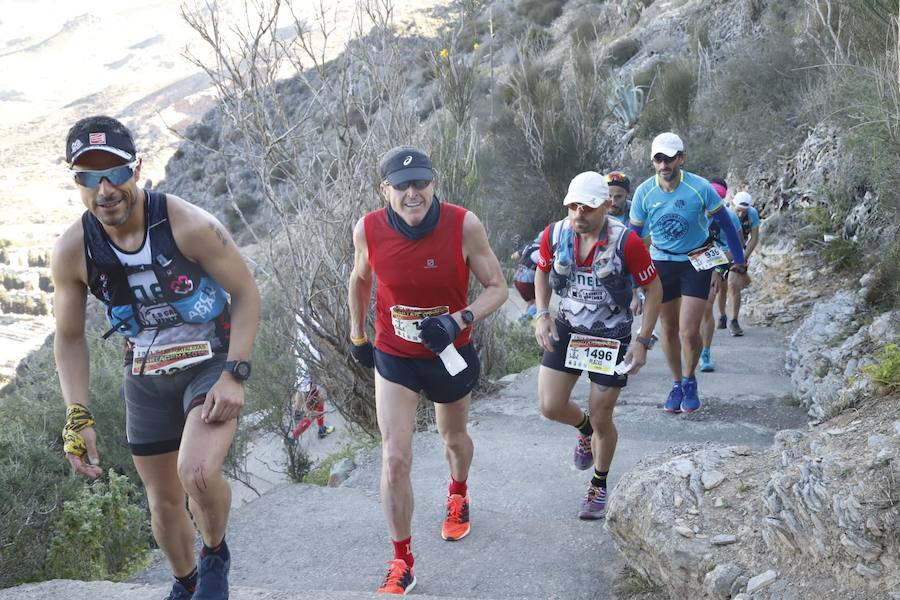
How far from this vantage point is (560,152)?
2075 cm

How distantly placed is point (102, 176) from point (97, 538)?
349cm

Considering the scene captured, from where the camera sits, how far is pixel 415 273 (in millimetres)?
4352

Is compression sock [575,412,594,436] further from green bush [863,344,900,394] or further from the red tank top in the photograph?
green bush [863,344,900,394]

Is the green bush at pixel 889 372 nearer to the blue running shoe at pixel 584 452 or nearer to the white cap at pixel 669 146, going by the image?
the blue running shoe at pixel 584 452

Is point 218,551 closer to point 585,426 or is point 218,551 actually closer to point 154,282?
point 154,282

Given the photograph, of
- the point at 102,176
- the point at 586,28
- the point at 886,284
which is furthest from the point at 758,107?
the point at 586,28

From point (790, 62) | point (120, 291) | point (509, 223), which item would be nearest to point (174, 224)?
point (120, 291)

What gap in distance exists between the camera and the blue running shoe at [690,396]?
749cm

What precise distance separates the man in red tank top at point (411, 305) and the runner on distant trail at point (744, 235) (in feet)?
17.5

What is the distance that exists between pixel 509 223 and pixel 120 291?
17.6 m

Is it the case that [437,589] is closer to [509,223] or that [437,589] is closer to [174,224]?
[174,224]

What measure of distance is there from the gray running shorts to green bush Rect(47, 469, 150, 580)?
269 cm

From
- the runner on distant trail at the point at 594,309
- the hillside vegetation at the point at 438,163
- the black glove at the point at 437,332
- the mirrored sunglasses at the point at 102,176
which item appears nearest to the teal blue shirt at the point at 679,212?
the hillside vegetation at the point at 438,163

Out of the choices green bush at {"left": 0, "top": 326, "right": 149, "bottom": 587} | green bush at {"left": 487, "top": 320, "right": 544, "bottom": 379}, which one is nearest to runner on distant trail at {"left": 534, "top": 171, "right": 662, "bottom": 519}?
green bush at {"left": 0, "top": 326, "right": 149, "bottom": 587}
